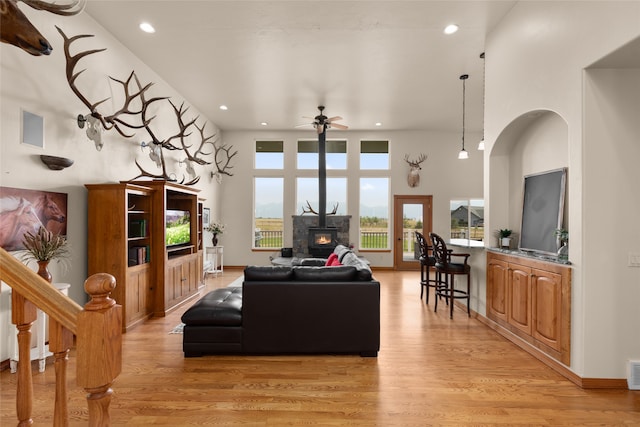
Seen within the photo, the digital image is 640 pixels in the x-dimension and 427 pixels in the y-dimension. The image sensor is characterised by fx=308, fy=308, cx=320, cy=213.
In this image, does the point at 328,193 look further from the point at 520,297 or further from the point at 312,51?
the point at 520,297

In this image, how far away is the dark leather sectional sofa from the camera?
9.97ft

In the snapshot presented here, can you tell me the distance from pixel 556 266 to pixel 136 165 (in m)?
5.43

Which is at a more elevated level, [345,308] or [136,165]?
[136,165]

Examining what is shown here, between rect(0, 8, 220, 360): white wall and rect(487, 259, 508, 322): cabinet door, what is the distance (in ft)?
16.2

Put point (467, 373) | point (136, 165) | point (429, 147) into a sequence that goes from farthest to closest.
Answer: point (429, 147)
point (136, 165)
point (467, 373)

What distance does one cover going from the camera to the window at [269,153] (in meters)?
8.47

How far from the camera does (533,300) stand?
3.13 meters

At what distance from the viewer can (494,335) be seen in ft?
12.1

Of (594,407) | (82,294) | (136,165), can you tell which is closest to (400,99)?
(136,165)

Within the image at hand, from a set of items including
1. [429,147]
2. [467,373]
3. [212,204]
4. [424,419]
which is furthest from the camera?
[429,147]

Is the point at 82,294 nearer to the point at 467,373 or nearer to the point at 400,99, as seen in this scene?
the point at 467,373

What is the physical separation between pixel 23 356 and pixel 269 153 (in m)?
7.70

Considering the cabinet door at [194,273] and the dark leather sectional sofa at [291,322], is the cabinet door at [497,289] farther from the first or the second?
the cabinet door at [194,273]

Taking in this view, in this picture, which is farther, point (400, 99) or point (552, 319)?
point (400, 99)
